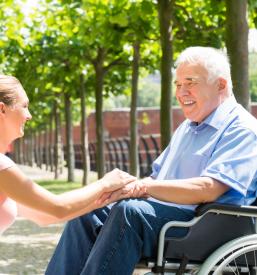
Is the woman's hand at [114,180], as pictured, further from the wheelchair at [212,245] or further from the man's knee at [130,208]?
the wheelchair at [212,245]

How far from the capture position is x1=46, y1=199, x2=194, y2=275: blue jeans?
392 cm

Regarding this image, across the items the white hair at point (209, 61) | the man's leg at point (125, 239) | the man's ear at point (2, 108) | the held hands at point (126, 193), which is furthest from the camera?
the white hair at point (209, 61)

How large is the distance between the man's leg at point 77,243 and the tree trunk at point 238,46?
328 centimetres

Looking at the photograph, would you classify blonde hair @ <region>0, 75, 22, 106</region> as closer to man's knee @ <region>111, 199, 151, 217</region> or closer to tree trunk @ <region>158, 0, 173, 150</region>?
man's knee @ <region>111, 199, 151, 217</region>

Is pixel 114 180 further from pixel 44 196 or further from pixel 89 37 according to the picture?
pixel 89 37

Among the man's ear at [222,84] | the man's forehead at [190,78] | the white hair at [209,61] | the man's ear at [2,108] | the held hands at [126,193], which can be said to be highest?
the white hair at [209,61]

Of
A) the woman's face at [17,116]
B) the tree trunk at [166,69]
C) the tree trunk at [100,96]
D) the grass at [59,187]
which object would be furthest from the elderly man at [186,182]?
the tree trunk at [100,96]

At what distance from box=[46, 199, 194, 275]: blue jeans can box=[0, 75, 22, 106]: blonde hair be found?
0.76 meters

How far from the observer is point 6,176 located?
3566 millimetres

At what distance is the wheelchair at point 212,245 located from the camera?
401cm

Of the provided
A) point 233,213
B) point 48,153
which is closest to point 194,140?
point 233,213

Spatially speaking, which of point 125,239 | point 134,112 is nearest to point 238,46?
point 125,239

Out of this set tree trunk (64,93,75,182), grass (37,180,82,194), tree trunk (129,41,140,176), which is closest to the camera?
tree trunk (129,41,140,176)

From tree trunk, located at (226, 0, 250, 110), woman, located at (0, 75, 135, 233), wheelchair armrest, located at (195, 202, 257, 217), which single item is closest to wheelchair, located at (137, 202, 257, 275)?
wheelchair armrest, located at (195, 202, 257, 217)
